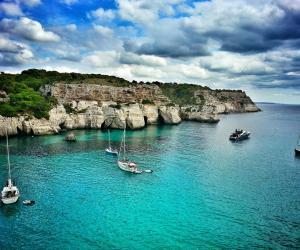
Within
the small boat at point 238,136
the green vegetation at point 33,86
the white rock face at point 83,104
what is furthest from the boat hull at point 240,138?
the green vegetation at point 33,86

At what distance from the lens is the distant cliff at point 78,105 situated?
99938 millimetres

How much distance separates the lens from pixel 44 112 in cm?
10469

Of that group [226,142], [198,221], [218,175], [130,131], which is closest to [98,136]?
[130,131]

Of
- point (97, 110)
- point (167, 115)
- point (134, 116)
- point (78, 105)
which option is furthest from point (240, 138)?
point (78, 105)

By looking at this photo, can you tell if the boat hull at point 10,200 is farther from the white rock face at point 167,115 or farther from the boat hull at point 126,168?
the white rock face at point 167,115

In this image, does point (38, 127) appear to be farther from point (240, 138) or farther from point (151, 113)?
point (240, 138)

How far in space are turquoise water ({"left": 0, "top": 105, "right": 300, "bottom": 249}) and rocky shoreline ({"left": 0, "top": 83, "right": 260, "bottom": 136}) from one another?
13.8 meters

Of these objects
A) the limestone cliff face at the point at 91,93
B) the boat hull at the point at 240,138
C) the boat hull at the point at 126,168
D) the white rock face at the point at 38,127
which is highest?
the limestone cliff face at the point at 91,93

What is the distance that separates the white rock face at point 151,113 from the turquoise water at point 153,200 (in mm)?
50282

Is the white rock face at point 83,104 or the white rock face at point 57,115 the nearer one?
the white rock face at point 57,115

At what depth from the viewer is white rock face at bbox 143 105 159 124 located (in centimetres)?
13638

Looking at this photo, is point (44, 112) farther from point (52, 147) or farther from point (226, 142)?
point (226, 142)

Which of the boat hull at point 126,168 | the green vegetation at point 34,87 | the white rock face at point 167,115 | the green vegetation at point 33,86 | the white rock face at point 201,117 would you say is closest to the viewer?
the boat hull at point 126,168

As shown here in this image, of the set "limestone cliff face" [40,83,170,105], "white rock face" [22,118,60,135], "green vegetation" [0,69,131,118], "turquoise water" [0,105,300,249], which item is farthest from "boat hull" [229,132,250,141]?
"green vegetation" [0,69,131,118]
